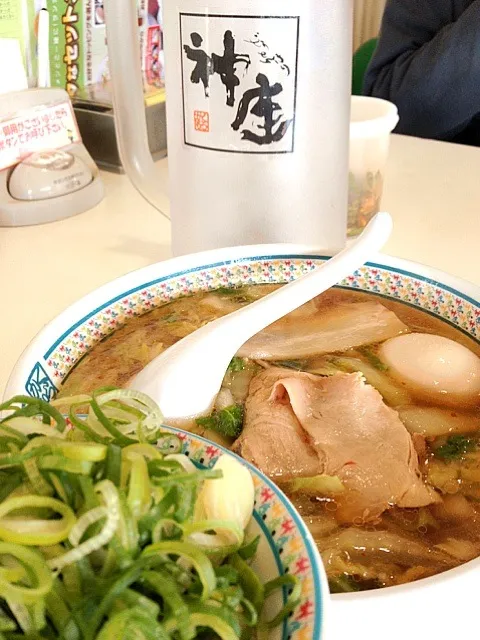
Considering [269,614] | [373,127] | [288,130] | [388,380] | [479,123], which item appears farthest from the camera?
[479,123]

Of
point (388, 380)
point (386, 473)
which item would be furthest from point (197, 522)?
point (388, 380)

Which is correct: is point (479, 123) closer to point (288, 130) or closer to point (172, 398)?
point (288, 130)

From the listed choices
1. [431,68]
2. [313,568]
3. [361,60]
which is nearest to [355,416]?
[313,568]

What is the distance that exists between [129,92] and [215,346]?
1.52ft

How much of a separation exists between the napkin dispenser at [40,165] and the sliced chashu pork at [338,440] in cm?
73

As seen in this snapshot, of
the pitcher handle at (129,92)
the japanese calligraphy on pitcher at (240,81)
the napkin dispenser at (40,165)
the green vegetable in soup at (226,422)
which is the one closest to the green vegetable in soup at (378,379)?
the green vegetable in soup at (226,422)

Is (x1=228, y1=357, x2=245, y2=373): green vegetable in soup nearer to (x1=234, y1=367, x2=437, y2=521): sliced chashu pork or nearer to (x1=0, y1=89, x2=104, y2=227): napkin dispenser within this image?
(x1=234, y1=367, x2=437, y2=521): sliced chashu pork

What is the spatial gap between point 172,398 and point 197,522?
23cm

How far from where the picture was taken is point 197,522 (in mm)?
294

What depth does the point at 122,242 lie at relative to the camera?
106 cm

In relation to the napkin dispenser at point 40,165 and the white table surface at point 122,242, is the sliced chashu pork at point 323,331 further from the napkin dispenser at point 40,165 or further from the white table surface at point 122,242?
the napkin dispenser at point 40,165

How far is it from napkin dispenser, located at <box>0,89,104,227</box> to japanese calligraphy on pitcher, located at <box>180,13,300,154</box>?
0.52 m

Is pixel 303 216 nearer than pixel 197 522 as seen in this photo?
No

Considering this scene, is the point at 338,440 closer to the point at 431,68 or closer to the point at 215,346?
the point at 215,346
